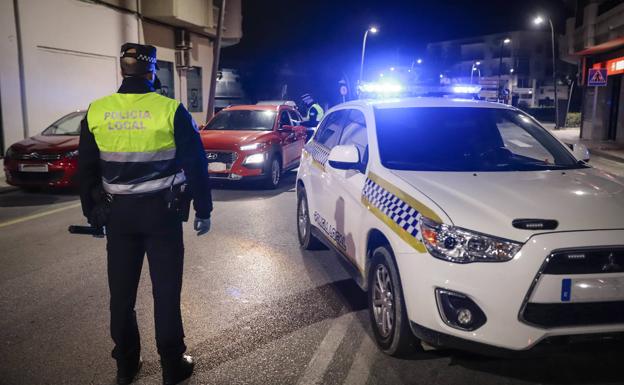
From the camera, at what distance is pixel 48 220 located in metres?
8.15

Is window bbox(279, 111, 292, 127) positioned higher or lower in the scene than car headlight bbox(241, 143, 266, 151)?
higher

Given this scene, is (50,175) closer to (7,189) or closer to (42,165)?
(42,165)

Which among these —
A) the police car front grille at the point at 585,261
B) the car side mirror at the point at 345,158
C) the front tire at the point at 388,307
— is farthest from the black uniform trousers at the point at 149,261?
the police car front grille at the point at 585,261

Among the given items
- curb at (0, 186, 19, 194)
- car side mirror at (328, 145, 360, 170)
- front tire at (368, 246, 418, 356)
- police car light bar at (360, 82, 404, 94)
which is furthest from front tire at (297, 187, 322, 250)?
police car light bar at (360, 82, 404, 94)

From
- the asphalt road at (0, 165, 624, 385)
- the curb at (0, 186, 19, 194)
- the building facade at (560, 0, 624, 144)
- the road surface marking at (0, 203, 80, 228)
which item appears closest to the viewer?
the asphalt road at (0, 165, 624, 385)

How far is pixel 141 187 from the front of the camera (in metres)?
3.15

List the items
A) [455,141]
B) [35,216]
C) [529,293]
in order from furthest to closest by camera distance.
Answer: [35,216] < [455,141] < [529,293]

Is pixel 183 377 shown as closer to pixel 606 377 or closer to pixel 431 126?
pixel 606 377

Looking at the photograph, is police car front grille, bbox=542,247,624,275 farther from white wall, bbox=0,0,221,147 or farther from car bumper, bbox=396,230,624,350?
white wall, bbox=0,0,221,147

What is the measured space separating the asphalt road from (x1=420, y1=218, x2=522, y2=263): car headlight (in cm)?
59

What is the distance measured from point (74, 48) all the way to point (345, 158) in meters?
14.8

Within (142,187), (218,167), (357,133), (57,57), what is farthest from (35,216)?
(57,57)

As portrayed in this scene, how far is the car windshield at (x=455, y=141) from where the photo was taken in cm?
440

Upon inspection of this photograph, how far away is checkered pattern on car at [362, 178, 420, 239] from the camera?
3.43 meters
